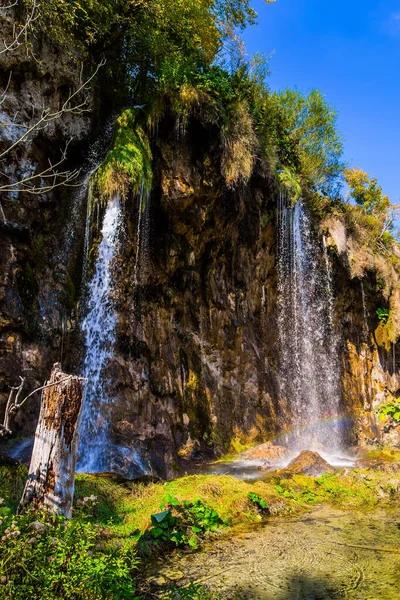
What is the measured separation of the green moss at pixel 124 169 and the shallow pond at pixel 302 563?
8.16 meters

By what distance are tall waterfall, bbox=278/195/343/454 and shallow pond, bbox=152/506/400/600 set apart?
9.52 m

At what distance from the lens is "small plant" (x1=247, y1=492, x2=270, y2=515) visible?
6.40m

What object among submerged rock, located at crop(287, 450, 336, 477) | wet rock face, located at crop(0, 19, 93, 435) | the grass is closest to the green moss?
wet rock face, located at crop(0, 19, 93, 435)

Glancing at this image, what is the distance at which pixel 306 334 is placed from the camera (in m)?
16.9

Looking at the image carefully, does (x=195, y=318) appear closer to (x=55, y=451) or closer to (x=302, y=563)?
(x=302, y=563)

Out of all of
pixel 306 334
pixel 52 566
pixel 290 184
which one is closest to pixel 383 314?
pixel 306 334

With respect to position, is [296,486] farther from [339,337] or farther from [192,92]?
[339,337]

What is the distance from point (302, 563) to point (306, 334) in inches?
502

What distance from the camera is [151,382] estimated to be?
450 inches

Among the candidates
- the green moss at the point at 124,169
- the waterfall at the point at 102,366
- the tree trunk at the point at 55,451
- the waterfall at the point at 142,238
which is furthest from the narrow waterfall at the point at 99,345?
the tree trunk at the point at 55,451

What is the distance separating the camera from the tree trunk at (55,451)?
3.83 m

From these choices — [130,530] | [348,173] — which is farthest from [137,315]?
[348,173]

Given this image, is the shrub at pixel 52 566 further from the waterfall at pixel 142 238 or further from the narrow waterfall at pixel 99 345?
the waterfall at pixel 142 238

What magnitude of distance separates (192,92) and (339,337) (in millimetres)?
10981
